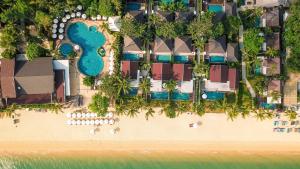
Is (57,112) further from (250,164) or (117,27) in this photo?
(250,164)

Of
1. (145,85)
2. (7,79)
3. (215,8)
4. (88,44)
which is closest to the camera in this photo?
(7,79)

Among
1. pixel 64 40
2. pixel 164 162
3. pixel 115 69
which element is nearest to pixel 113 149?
pixel 164 162

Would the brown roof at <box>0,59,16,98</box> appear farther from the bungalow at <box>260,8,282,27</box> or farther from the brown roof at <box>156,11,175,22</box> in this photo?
the bungalow at <box>260,8,282,27</box>

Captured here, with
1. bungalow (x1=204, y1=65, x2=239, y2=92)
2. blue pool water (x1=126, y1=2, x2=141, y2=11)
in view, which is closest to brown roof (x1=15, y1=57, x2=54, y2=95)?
blue pool water (x1=126, y1=2, x2=141, y2=11)

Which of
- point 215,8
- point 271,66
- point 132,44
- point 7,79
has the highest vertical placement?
point 215,8

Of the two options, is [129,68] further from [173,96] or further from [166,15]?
[166,15]

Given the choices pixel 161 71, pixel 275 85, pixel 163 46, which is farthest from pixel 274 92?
pixel 163 46
